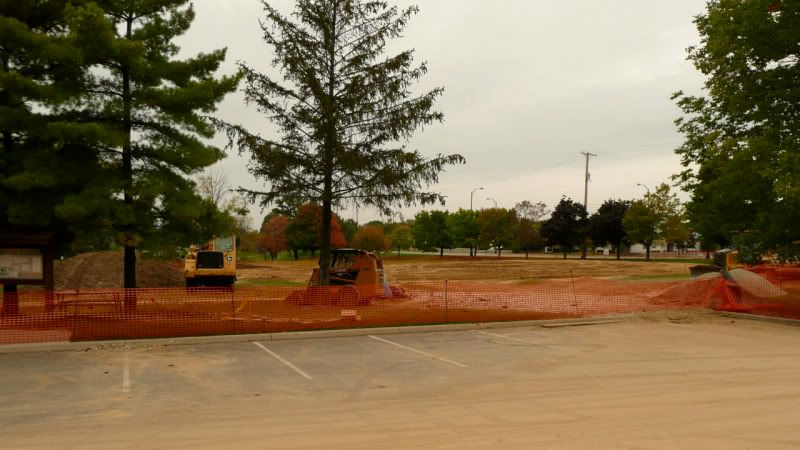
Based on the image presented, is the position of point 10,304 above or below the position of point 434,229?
below

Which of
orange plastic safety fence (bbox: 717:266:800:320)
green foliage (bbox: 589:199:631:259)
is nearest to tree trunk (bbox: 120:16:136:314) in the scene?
orange plastic safety fence (bbox: 717:266:800:320)

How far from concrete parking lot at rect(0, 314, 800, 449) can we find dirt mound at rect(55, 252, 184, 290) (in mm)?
19084

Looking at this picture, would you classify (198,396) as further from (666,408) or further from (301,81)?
(301,81)

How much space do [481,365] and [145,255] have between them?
9.04m

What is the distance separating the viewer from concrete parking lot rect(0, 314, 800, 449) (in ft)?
19.0

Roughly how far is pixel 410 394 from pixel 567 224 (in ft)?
225

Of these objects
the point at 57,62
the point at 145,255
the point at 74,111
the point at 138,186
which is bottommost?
the point at 145,255

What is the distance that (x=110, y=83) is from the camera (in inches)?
541

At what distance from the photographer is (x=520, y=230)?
78.4 m

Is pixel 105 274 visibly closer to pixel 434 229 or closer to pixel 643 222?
pixel 643 222

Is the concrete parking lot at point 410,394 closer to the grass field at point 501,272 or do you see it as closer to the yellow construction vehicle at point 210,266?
the yellow construction vehicle at point 210,266

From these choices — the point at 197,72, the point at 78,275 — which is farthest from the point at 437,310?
the point at 78,275

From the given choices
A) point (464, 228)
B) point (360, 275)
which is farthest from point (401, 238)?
point (360, 275)

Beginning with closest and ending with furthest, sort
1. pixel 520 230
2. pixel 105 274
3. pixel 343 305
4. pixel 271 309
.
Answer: pixel 271 309
pixel 343 305
pixel 105 274
pixel 520 230
